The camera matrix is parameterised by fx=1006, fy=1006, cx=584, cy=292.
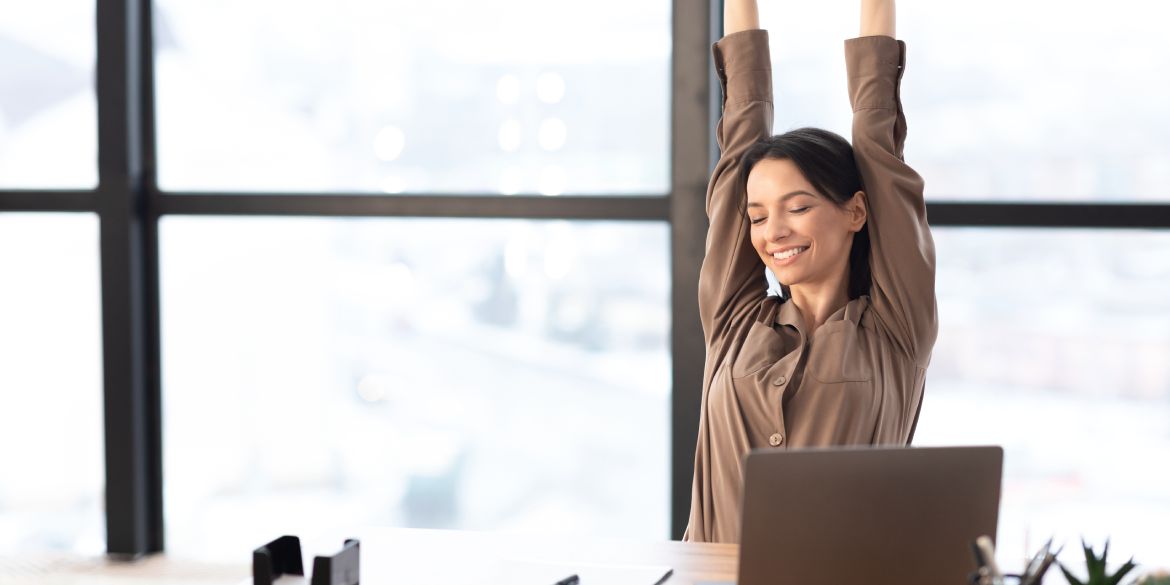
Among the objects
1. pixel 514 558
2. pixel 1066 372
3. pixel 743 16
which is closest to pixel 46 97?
pixel 743 16

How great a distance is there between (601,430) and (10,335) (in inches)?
69.1

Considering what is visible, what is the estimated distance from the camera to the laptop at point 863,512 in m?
1.10

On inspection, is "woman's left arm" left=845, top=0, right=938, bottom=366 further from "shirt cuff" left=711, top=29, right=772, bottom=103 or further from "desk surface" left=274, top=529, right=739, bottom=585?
"desk surface" left=274, top=529, right=739, bottom=585

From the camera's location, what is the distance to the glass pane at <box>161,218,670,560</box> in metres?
2.67

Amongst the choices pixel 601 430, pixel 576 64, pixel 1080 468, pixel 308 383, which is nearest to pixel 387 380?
pixel 308 383

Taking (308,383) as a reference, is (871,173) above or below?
above

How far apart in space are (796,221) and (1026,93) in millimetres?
1041

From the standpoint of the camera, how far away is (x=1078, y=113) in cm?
238

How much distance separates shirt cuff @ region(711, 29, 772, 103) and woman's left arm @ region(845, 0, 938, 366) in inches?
6.3

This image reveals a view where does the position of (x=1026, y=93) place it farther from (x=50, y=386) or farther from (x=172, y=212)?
(x=50, y=386)

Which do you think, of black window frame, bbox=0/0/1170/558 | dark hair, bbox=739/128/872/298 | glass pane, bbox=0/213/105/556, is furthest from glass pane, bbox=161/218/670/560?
dark hair, bbox=739/128/872/298

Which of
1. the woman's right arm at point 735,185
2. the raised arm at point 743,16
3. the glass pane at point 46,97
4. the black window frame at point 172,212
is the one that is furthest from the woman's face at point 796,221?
the glass pane at point 46,97

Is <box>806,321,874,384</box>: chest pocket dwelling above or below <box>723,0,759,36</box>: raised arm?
below

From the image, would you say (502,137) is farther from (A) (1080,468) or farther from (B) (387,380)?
(A) (1080,468)
